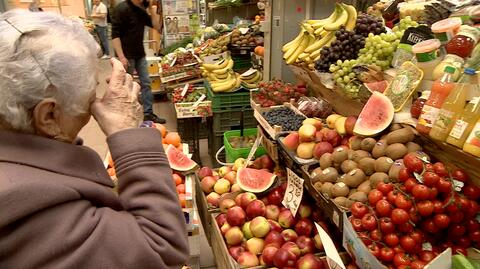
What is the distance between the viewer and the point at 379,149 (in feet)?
5.51

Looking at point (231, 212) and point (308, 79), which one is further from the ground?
point (308, 79)

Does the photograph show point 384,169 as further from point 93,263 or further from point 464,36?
point 93,263

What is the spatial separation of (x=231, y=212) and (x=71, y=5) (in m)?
11.1

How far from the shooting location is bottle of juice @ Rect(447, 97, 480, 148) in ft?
4.36

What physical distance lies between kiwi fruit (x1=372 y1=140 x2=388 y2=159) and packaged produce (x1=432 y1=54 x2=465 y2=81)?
1.14 feet

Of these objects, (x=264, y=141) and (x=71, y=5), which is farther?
(x=71, y=5)

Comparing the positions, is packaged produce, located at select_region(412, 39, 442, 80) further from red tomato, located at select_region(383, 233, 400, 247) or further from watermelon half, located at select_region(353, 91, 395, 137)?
red tomato, located at select_region(383, 233, 400, 247)

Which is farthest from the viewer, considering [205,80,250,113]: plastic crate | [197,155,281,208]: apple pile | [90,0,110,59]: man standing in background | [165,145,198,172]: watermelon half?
[90,0,110,59]: man standing in background

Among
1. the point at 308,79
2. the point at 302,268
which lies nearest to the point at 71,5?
the point at 308,79

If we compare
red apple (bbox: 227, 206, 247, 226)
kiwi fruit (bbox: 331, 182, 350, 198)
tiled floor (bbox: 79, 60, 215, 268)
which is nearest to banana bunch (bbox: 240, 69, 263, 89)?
tiled floor (bbox: 79, 60, 215, 268)

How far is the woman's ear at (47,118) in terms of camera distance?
879 millimetres

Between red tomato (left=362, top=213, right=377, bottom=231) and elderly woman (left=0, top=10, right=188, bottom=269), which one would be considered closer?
elderly woman (left=0, top=10, right=188, bottom=269)

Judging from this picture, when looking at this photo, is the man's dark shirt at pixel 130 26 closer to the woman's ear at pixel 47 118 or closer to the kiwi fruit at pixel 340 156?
the kiwi fruit at pixel 340 156

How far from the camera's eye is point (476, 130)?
1.30 m
